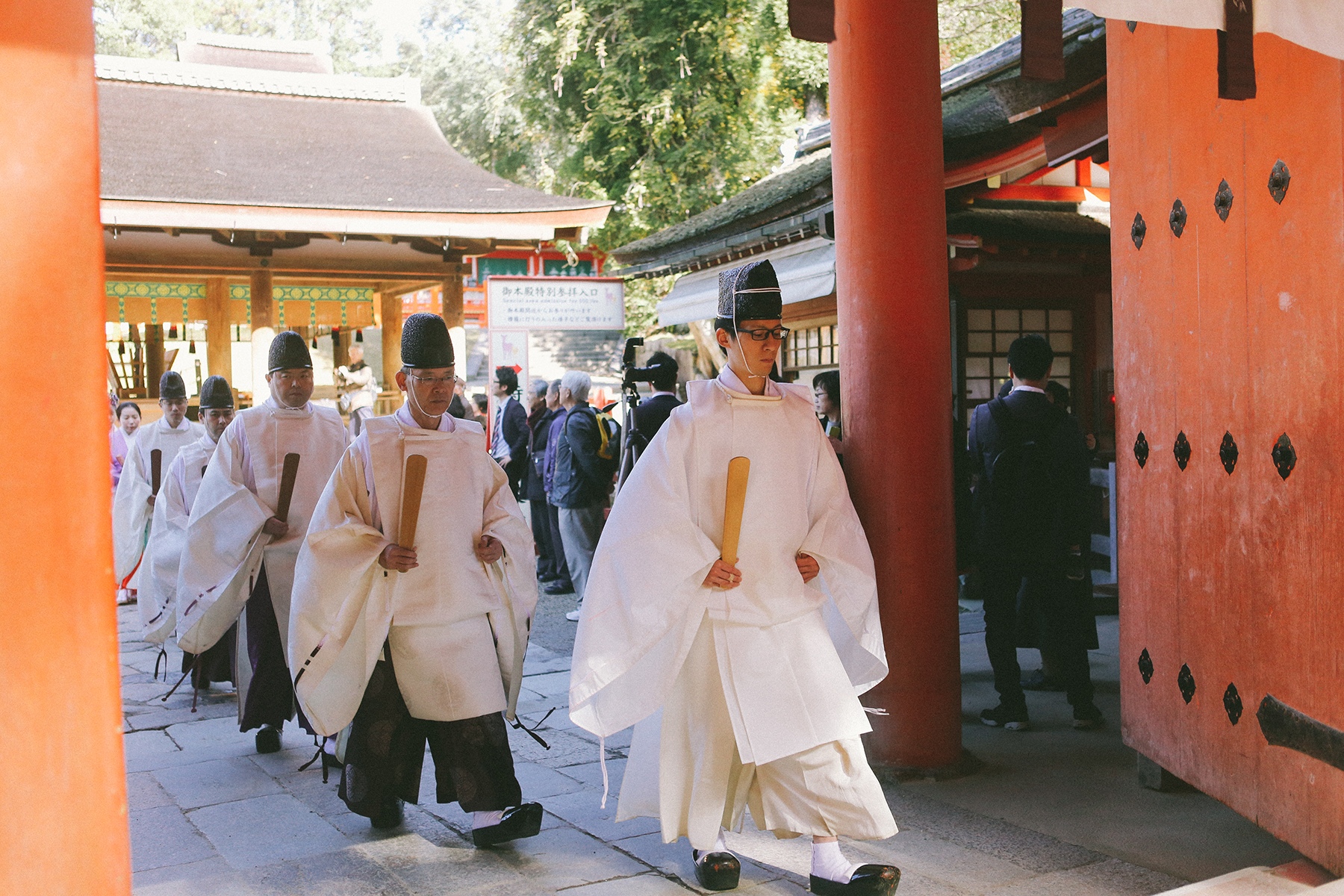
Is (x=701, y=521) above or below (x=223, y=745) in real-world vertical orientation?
above

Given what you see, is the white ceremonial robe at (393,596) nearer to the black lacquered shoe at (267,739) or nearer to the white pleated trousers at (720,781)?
the white pleated trousers at (720,781)

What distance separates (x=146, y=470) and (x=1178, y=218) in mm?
7196

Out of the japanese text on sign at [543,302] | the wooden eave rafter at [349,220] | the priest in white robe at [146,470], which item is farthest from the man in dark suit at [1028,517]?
the japanese text on sign at [543,302]

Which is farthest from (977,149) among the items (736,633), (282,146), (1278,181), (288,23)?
(288,23)

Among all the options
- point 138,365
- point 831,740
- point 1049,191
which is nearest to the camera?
point 831,740

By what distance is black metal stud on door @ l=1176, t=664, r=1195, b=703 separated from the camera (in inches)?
141

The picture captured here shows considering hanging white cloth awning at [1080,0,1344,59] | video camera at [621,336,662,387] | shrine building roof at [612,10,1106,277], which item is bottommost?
video camera at [621,336,662,387]

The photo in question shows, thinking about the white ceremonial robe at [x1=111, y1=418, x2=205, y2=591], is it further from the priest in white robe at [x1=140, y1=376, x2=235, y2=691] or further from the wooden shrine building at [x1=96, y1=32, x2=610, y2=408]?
the wooden shrine building at [x1=96, y1=32, x2=610, y2=408]

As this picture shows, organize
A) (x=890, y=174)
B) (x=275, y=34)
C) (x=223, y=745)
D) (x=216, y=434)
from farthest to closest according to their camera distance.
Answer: (x=275, y=34)
(x=216, y=434)
(x=223, y=745)
(x=890, y=174)

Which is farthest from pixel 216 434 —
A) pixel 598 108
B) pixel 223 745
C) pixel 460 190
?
pixel 598 108

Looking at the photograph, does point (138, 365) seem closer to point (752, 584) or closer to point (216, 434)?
point (216, 434)

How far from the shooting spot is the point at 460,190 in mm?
12938

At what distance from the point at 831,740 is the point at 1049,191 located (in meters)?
6.55

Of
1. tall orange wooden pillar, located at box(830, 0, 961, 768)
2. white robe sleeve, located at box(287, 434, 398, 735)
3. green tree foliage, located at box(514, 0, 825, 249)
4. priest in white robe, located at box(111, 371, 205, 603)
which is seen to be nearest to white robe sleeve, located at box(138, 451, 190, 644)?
priest in white robe, located at box(111, 371, 205, 603)
